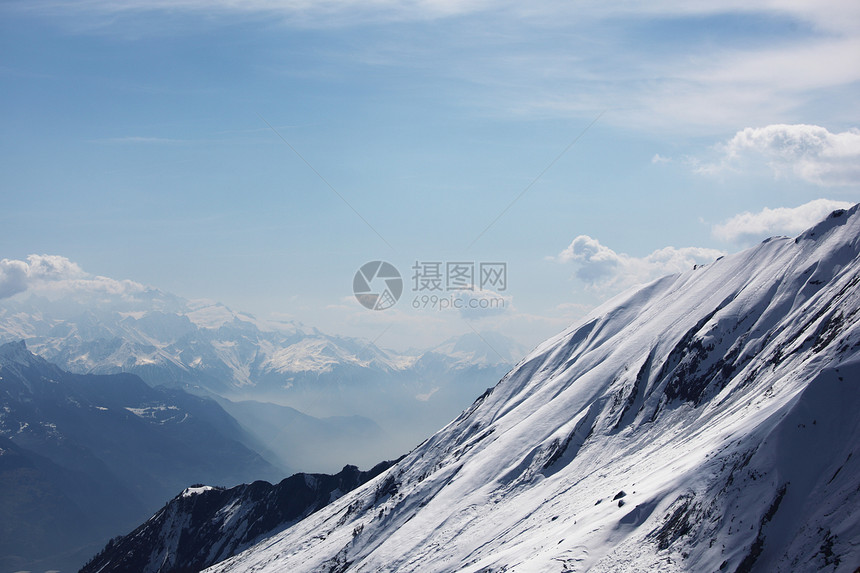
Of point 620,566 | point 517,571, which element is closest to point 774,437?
point 620,566

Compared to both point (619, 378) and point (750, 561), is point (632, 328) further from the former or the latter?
point (750, 561)

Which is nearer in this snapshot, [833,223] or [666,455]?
[666,455]

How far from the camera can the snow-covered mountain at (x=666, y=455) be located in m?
69.5

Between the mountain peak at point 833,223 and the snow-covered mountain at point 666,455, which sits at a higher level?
the mountain peak at point 833,223

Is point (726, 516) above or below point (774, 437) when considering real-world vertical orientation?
below

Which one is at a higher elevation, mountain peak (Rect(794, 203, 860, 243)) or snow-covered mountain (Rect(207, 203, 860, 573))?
mountain peak (Rect(794, 203, 860, 243))

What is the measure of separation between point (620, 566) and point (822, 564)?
21.6 meters

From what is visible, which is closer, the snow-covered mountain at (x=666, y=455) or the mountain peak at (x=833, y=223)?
the snow-covered mountain at (x=666, y=455)

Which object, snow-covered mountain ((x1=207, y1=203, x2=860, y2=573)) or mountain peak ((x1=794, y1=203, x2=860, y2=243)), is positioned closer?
snow-covered mountain ((x1=207, y1=203, x2=860, y2=573))

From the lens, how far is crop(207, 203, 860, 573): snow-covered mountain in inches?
2736

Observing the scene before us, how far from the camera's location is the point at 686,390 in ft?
406

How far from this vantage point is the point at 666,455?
103562mm

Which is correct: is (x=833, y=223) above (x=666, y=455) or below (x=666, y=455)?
above

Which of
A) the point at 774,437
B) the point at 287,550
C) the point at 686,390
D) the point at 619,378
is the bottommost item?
the point at 287,550
